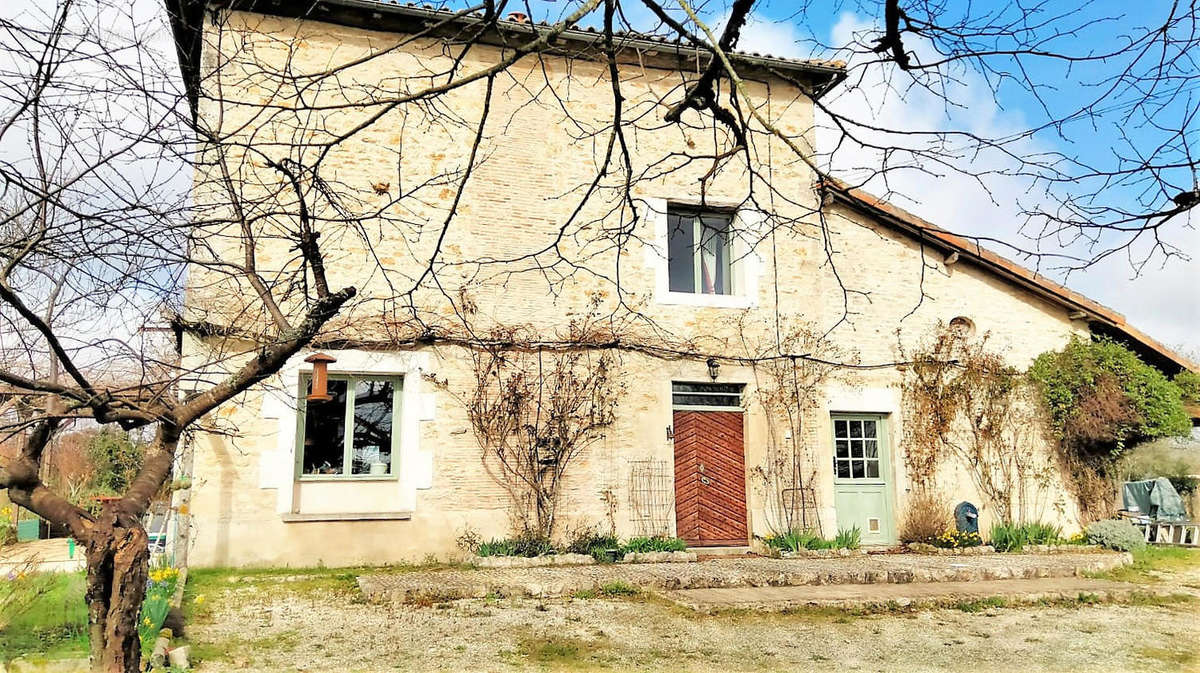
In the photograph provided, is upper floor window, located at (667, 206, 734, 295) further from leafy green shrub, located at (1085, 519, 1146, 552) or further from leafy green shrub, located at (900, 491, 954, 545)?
leafy green shrub, located at (1085, 519, 1146, 552)

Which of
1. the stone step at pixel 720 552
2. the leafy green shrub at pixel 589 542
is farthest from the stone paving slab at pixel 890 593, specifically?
the stone step at pixel 720 552

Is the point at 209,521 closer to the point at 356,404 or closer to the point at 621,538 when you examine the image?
the point at 356,404

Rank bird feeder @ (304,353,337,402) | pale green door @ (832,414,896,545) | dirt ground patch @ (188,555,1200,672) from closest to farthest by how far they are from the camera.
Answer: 1. dirt ground patch @ (188,555,1200,672)
2. bird feeder @ (304,353,337,402)
3. pale green door @ (832,414,896,545)

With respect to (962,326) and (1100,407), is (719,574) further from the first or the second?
(1100,407)

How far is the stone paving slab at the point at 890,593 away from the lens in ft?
23.3

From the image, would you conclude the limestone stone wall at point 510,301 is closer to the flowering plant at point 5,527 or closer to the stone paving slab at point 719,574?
the stone paving slab at point 719,574

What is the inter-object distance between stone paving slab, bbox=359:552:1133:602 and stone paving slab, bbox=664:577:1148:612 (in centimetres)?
15

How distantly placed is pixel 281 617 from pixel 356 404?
344 centimetres

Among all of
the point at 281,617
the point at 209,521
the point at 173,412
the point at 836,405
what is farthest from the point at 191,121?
the point at 836,405

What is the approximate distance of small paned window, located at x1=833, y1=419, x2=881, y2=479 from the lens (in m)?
11.3

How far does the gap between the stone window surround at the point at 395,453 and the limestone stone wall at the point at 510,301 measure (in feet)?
0.08

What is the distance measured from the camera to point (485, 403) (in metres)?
9.88

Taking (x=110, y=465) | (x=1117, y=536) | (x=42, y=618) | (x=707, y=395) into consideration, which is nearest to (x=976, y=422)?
(x=1117, y=536)

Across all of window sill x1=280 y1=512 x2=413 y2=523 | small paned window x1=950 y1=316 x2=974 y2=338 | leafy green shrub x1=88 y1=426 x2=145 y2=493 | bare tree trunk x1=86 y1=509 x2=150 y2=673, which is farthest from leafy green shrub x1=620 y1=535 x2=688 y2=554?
leafy green shrub x1=88 y1=426 x2=145 y2=493
